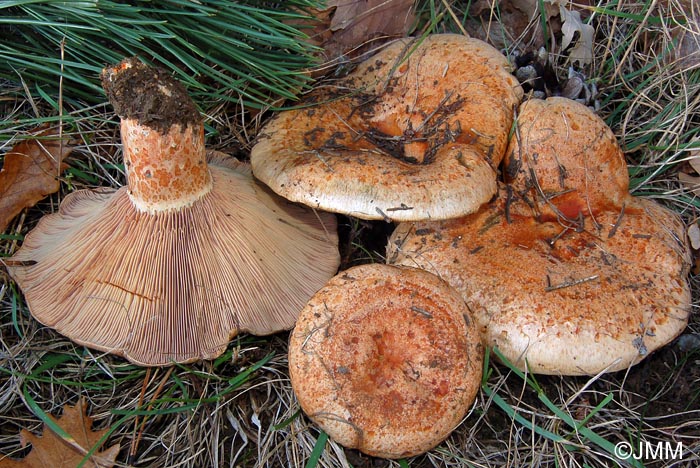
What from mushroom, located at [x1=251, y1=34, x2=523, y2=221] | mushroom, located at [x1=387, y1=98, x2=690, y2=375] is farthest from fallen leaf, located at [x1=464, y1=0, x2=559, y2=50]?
mushroom, located at [x1=387, y1=98, x2=690, y2=375]

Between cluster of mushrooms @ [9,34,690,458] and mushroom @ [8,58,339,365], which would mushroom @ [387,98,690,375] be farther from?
mushroom @ [8,58,339,365]

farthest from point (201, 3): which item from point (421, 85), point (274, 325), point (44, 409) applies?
point (44, 409)

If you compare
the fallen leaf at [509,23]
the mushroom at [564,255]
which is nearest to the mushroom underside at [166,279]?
the mushroom at [564,255]

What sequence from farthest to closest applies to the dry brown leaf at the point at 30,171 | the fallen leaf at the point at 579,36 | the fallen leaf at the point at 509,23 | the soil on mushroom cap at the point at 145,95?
the fallen leaf at the point at 509,23 < the fallen leaf at the point at 579,36 < the dry brown leaf at the point at 30,171 < the soil on mushroom cap at the point at 145,95

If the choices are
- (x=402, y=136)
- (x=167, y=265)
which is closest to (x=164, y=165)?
(x=167, y=265)

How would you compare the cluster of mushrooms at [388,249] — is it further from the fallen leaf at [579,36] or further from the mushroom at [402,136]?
the fallen leaf at [579,36]

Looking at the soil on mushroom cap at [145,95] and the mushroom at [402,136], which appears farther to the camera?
the mushroom at [402,136]

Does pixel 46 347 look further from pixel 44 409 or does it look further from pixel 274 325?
pixel 274 325
